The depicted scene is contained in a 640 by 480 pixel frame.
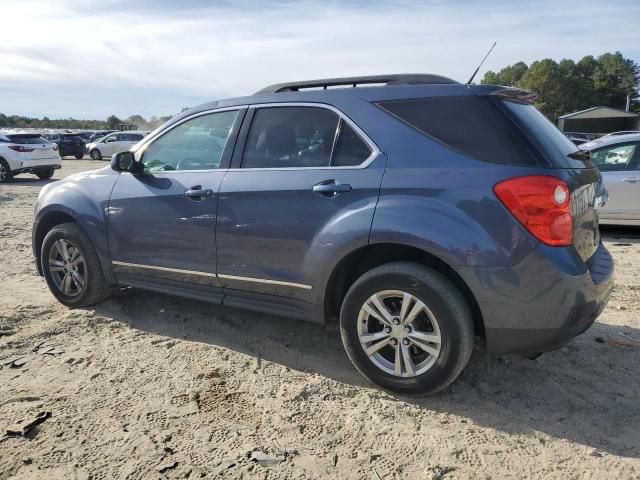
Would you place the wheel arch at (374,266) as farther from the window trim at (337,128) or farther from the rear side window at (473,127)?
the rear side window at (473,127)

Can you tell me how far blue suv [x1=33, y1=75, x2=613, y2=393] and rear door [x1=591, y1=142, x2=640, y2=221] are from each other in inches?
182

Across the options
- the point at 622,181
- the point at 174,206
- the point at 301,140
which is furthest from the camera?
the point at 622,181

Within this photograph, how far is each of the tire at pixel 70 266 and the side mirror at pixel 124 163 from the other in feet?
2.43

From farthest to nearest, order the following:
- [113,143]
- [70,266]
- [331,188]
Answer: [113,143] < [70,266] < [331,188]

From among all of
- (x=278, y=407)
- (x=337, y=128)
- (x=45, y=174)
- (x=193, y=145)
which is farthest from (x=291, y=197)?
(x=45, y=174)

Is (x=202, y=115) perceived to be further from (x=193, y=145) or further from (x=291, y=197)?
(x=291, y=197)

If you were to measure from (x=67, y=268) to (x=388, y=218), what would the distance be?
121 inches

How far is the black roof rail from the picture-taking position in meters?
3.18

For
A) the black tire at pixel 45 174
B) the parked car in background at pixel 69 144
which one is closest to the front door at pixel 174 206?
the black tire at pixel 45 174

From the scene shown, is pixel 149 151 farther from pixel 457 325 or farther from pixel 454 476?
pixel 454 476

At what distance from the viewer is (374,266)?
329cm

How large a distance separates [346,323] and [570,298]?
126cm

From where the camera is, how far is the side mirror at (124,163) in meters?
4.09

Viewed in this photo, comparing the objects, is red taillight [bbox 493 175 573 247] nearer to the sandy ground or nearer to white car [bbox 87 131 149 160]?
the sandy ground
